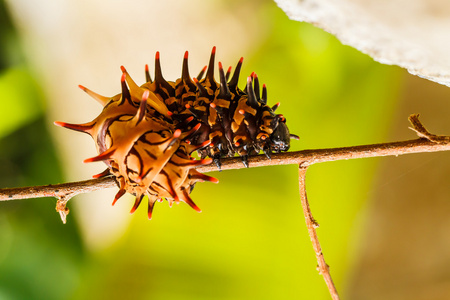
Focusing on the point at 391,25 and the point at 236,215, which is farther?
the point at 236,215

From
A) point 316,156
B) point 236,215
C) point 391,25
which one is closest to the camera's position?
point 391,25

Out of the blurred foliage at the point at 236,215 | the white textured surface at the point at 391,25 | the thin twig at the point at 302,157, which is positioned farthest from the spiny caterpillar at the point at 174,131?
the blurred foliage at the point at 236,215

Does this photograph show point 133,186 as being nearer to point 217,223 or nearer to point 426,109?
point 217,223

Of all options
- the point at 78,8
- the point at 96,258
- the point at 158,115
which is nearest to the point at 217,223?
the point at 96,258

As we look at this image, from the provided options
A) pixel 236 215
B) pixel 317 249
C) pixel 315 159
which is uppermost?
pixel 236 215

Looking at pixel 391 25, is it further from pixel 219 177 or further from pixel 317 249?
pixel 219 177

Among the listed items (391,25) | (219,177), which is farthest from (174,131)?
(219,177)

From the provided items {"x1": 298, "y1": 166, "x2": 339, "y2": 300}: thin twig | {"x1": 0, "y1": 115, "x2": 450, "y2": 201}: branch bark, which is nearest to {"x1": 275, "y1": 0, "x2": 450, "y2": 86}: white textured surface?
{"x1": 0, "y1": 115, "x2": 450, "y2": 201}: branch bark
